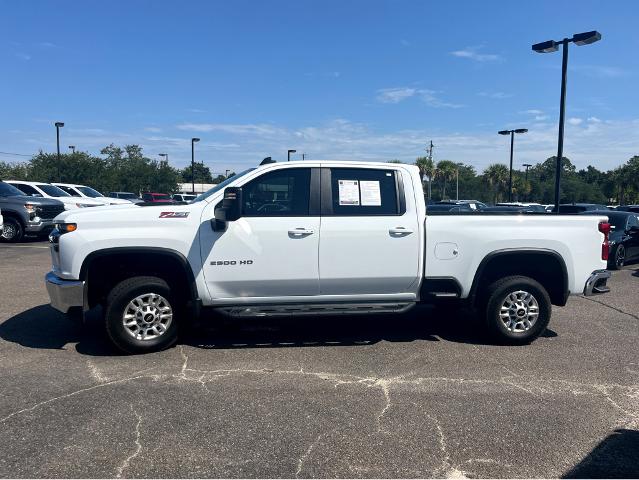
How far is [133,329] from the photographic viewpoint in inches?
205

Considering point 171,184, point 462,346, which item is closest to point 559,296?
point 462,346

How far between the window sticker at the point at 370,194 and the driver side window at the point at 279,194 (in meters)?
0.59

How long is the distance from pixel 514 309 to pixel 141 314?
157 inches

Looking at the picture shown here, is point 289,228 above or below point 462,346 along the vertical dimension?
above

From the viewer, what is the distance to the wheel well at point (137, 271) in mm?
5129

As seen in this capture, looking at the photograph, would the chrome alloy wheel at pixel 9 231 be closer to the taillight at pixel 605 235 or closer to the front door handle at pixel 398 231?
the front door handle at pixel 398 231

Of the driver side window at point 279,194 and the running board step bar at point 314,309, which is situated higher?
the driver side window at point 279,194

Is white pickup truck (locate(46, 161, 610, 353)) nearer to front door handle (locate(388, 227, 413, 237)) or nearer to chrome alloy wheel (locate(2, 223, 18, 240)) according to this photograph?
front door handle (locate(388, 227, 413, 237))

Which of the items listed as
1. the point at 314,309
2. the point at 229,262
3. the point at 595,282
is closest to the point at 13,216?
the point at 229,262

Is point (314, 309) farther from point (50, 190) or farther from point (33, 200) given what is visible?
point (50, 190)

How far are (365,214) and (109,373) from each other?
2.94m

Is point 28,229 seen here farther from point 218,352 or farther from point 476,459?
point 476,459

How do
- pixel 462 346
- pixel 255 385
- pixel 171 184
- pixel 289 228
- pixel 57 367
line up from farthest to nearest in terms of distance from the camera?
pixel 171 184
pixel 462 346
pixel 289 228
pixel 57 367
pixel 255 385

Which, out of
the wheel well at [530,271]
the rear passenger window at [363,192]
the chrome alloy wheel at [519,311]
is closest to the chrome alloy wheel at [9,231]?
the rear passenger window at [363,192]
